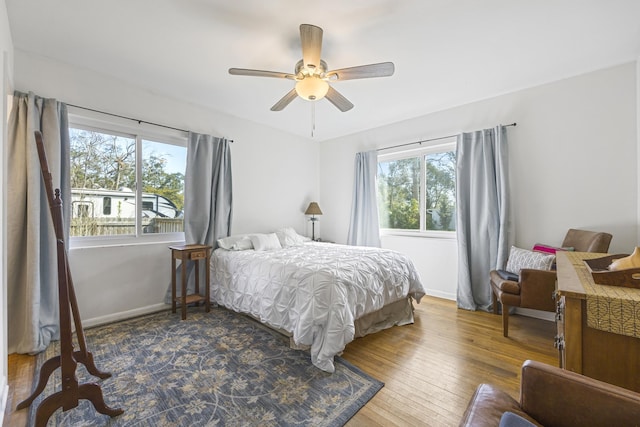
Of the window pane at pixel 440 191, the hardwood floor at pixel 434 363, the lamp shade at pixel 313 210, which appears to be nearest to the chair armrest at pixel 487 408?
the hardwood floor at pixel 434 363

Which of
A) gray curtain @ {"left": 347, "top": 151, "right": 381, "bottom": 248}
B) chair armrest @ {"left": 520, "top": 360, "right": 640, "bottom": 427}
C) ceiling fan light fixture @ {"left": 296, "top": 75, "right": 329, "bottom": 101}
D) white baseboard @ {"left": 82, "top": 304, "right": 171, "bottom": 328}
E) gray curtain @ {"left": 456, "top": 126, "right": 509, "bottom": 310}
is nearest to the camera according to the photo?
chair armrest @ {"left": 520, "top": 360, "right": 640, "bottom": 427}

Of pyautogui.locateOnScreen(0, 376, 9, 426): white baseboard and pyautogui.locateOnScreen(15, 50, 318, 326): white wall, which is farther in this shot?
pyautogui.locateOnScreen(15, 50, 318, 326): white wall

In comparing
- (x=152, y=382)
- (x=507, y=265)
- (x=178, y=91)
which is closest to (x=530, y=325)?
(x=507, y=265)

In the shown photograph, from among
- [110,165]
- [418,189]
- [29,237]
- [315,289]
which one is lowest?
[315,289]

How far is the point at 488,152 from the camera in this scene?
3.20m

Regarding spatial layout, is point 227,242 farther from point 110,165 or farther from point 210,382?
point 210,382

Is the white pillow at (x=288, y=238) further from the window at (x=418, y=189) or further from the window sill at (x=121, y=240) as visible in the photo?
the window at (x=418, y=189)

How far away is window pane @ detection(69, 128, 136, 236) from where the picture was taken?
2.71 meters

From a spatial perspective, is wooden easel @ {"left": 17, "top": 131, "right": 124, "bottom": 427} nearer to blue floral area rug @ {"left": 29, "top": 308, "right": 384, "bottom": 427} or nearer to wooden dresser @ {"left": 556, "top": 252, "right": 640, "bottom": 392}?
blue floral area rug @ {"left": 29, "top": 308, "right": 384, "bottom": 427}

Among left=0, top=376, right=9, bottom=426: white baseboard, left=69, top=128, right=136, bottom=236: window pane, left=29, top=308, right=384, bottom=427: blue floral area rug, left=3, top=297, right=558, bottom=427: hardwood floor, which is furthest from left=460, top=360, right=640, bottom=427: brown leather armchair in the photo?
left=69, top=128, right=136, bottom=236: window pane

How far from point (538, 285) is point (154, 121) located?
435 centimetres

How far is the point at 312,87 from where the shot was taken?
217cm

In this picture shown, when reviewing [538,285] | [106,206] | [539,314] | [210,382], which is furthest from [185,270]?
[539,314]

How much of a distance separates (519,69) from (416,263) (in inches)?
103
